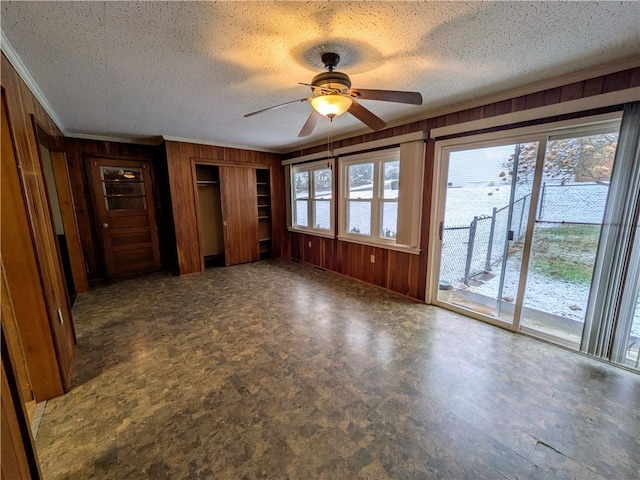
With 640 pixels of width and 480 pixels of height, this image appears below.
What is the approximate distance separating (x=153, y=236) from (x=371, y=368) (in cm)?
470

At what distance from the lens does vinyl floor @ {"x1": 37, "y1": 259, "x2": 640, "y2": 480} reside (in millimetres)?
1425

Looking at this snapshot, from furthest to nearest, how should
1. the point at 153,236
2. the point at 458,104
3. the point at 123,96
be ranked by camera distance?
1. the point at 153,236
2. the point at 458,104
3. the point at 123,96

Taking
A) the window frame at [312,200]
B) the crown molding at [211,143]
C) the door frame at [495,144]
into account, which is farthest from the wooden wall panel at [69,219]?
the door frame at [495,144]

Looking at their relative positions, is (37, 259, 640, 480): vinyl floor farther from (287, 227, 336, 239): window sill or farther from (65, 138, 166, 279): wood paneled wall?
(287, 227, 336, 239): window sill

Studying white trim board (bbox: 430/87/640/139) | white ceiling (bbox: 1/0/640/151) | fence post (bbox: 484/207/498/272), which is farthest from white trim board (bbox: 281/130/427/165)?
fence post (bbox: 484/207/498/272)

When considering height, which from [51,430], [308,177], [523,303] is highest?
[308,177]

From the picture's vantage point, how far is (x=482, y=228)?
2.94 meters

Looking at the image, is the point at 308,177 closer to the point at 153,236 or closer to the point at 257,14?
the point at 153,236

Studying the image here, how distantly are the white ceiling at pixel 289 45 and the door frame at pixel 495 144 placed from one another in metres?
0.42

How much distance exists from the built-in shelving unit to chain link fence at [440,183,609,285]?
3.89 metres

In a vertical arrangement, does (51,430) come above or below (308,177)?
below

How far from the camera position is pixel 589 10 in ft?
4.67

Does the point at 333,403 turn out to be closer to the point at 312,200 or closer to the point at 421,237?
the point at 421,237

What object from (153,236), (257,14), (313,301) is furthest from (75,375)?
(153,236)
